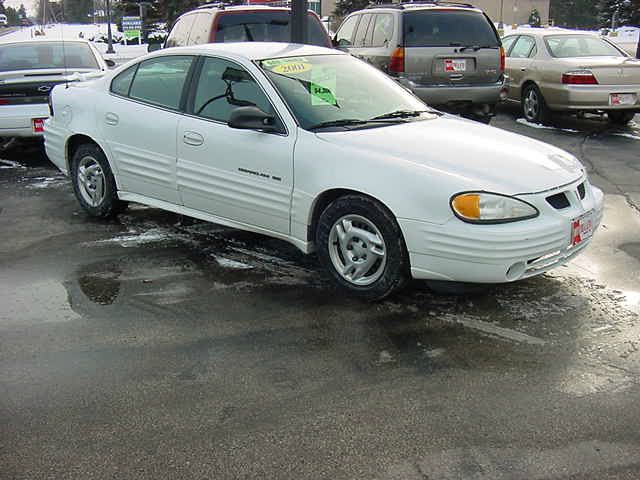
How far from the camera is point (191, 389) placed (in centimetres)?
348

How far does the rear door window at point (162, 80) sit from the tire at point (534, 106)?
24.4 ft

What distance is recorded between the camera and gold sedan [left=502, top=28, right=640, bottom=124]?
10.6m

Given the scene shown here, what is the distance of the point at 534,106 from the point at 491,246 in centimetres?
844

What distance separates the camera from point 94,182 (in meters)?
6.36

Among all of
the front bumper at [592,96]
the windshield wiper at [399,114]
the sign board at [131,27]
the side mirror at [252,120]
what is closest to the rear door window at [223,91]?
the side mirror at [252,120]

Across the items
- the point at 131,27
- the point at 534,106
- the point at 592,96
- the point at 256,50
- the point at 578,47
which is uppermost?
the point at 131,27

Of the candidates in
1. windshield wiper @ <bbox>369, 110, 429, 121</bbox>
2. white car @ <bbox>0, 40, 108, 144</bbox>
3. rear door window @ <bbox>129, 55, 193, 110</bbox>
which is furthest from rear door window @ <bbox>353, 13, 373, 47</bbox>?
windshield wiper @ <bbox>369, 110, 429, 121</bbox>

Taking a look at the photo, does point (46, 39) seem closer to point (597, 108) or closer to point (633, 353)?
point (597, 108)

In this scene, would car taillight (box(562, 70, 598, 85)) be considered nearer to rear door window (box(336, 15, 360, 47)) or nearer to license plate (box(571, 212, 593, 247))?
rear door window (box(336, 15, 360, 47))

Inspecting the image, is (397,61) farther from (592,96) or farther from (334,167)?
(334,167)

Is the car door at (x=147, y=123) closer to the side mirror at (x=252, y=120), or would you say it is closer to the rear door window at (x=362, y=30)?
the side mirror at (x=252, y=120)

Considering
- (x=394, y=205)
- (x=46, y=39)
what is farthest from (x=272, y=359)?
(x=46, y=39)

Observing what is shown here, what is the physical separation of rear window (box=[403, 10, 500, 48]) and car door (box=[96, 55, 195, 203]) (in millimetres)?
4928

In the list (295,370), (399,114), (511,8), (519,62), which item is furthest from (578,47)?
(511,8)
